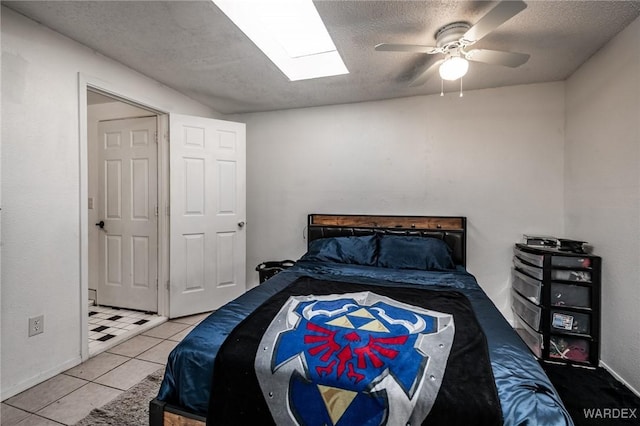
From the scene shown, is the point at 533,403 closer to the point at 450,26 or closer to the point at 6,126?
the point at 450,26

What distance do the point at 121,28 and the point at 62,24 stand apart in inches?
14.8

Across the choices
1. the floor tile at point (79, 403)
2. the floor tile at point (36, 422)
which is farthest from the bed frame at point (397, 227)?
the floor tile at point (36, 422)

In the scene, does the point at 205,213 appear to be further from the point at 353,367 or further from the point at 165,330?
the point at 353,367

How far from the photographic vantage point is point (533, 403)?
3.22 feet

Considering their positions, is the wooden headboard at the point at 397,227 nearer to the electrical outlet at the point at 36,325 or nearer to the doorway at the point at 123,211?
the doorway at the point at 123,211

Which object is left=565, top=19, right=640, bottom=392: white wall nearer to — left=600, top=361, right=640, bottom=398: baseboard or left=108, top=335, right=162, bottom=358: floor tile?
left=600, top=361, right=640, bottom=398: baseboard

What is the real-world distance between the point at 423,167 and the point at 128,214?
3347 millimetres

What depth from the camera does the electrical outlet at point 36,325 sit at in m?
1.98

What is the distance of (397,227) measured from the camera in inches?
128

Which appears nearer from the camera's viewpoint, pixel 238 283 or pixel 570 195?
pixel 570 195

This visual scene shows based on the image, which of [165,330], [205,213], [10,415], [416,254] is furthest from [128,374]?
[416,254]

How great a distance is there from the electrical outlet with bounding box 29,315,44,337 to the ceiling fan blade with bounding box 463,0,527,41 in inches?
131

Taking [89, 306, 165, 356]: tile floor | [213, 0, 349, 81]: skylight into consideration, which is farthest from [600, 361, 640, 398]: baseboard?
[89, 306, 165, 356]: tile floor

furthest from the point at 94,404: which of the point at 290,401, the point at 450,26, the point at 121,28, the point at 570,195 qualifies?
the point at 570,195
